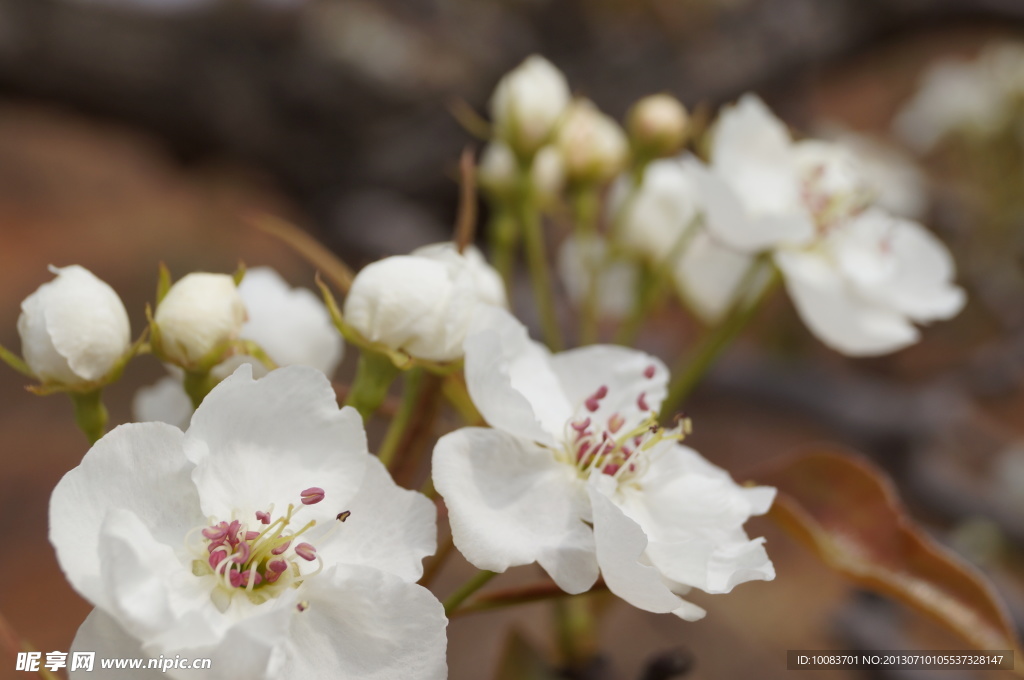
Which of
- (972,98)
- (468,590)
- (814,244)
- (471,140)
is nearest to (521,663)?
(468,590)

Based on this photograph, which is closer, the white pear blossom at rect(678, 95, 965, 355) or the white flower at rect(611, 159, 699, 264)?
the white pear blossom at rect(678, 95, 965, 355)

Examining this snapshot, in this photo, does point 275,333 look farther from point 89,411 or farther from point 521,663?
point 521,663

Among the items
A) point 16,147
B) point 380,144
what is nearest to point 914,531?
point 380,144

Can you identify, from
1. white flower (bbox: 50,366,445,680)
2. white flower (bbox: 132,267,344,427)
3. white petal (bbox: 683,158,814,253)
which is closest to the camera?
white flower (bbox: 50,366,445,680)

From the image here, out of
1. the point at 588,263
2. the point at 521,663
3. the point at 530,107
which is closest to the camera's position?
the point at 521,663

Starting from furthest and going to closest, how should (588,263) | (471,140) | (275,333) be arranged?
(471,140), (588,263), (275,333)

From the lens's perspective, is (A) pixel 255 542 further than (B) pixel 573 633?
No

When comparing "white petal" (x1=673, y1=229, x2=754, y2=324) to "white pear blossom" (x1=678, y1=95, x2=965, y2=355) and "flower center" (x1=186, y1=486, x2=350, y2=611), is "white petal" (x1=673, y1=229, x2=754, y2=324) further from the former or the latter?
"flower center" (x1=186, y1=486, x2=350, y2=611)

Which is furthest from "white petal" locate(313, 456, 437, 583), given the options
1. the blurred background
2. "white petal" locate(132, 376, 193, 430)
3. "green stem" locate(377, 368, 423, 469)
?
the blurred background
